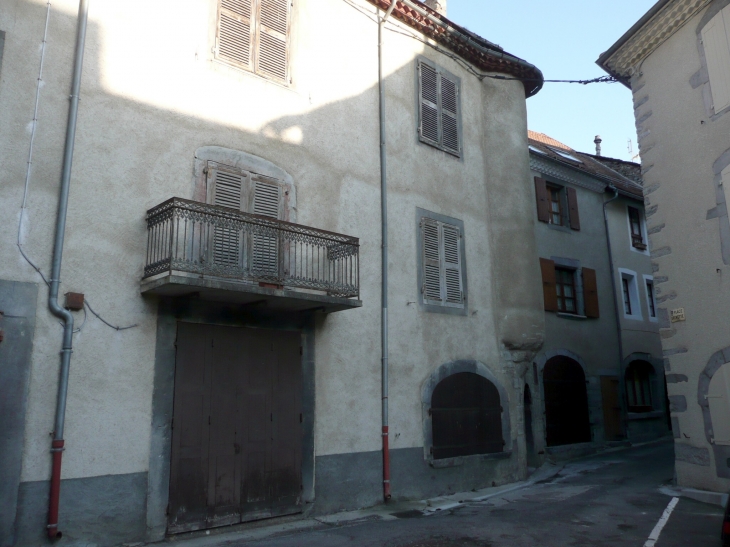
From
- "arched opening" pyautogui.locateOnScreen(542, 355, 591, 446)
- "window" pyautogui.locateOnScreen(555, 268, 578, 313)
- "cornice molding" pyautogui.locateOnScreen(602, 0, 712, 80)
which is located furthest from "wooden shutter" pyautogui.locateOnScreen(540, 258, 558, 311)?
"cornice molding" pyautogui.locateOnScreen(602, 0, 712, 80)

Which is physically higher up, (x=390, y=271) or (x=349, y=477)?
(x=390, y=271)

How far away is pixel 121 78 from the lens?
8445 millimetres

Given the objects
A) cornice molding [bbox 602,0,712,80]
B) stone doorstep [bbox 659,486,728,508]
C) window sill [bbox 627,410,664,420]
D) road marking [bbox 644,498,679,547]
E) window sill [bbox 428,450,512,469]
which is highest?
cornice molding [bbox 602,0,712,80]

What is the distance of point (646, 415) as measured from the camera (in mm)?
19078

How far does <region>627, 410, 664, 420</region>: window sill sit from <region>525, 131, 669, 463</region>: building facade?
4cm

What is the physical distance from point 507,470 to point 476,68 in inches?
339

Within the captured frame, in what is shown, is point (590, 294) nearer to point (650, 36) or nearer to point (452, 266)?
point (452, 266)

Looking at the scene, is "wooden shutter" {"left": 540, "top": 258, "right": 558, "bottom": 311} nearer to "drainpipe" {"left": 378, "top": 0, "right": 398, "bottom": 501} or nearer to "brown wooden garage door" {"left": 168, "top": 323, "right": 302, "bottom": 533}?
"drainpipe" {"left": 378, "top": 0, "right": 398, "bottom": 501}

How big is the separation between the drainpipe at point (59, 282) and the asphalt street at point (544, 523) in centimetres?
213

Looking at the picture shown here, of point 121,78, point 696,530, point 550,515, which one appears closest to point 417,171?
point 121,78

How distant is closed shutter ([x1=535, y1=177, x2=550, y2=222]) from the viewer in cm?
1753

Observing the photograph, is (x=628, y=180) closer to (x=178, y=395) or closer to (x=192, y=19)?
(x=192, y=19)

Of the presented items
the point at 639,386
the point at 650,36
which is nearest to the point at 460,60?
the point at 650,36

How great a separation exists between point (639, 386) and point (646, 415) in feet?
3.09
